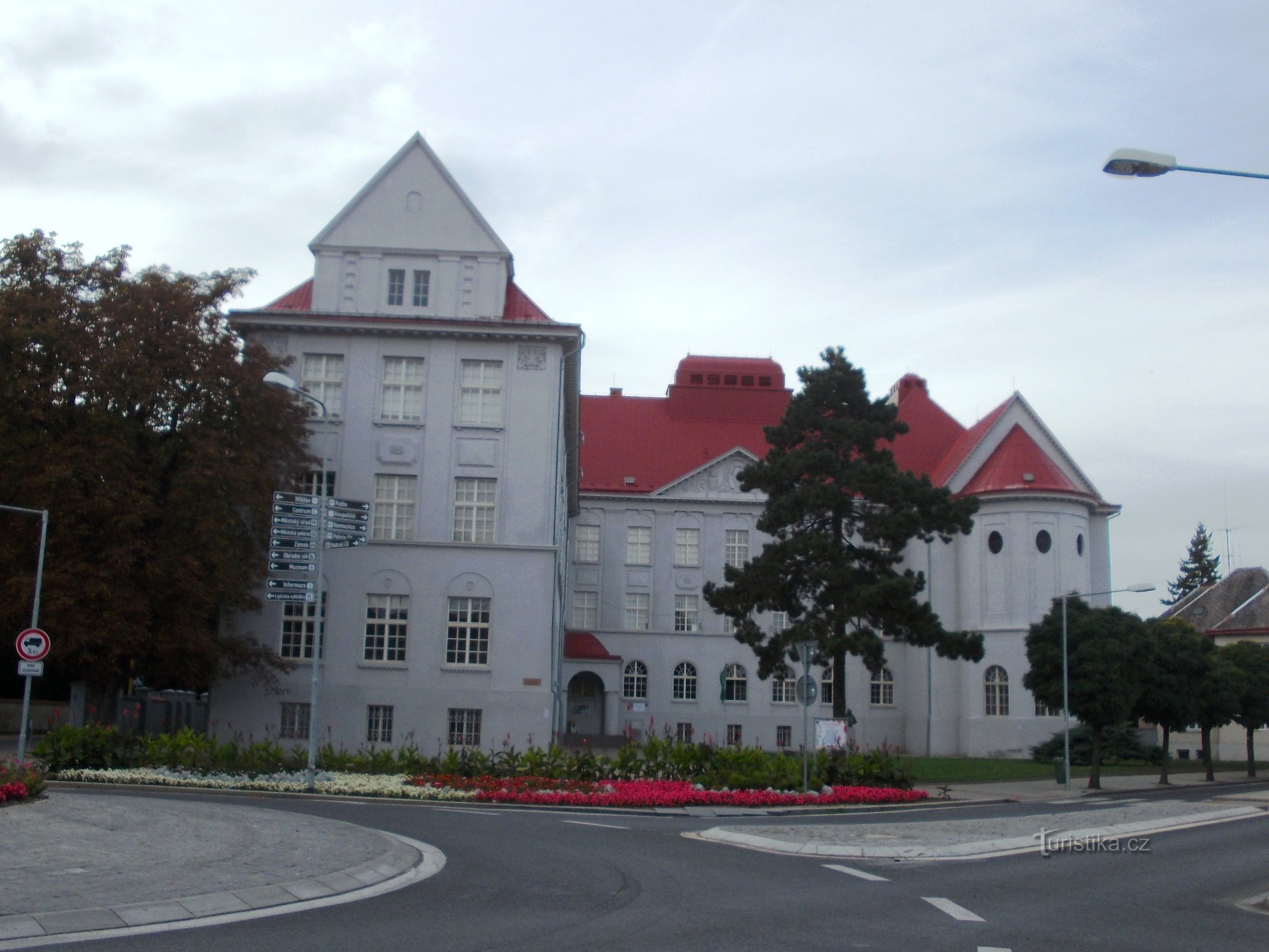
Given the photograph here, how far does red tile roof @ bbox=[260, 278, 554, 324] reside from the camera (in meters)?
40.4

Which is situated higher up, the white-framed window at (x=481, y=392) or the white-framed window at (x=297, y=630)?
the white-framed window at (x=481, y=392)

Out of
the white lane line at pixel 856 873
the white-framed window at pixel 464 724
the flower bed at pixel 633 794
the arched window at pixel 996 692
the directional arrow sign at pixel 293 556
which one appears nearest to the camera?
the white lane line at pixel 856 873

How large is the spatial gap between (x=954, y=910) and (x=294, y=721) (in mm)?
31696

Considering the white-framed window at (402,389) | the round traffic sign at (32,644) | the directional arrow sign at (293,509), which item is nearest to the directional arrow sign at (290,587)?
the directional arrow sign at (293,509)

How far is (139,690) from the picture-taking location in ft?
128

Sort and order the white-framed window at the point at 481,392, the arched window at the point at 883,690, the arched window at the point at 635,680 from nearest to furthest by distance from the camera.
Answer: the white-framed window at the point at 481,392, the arched window at the point at 635,680, the arched window at the point at 883,690

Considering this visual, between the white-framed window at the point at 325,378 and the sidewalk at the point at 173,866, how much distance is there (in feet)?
78.3

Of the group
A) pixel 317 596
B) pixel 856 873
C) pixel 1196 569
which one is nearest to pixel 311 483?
pixel 317 596

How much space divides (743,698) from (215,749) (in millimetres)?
42306

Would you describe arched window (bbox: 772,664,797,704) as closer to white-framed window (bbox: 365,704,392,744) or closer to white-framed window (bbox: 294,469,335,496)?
white-framed window (bbox: 365,704,392,744)

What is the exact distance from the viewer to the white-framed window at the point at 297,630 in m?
39.2

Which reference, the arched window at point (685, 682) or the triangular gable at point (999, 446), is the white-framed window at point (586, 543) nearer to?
the arched window at point (685, 682)

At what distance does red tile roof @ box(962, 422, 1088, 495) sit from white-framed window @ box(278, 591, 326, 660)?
36.3 meters

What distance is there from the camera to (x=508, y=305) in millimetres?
41094
